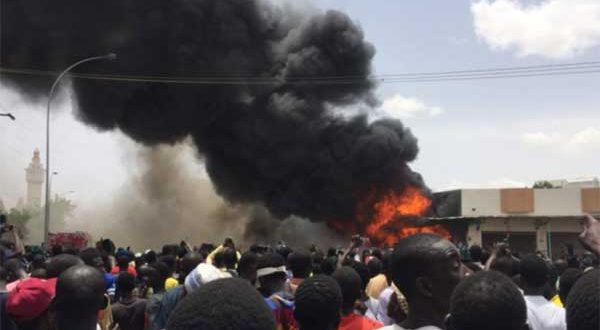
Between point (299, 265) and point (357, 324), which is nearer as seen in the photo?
point (357, 324)

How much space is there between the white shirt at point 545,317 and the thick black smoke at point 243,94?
24967mm

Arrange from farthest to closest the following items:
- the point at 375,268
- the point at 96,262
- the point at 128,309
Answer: the point at 375,268 < the point at 96,262 < the point at 128,309

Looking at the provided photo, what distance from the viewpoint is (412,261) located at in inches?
105

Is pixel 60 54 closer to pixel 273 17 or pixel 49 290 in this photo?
pixel 273 17

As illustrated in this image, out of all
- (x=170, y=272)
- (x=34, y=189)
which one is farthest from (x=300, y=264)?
(x=34, y=189)

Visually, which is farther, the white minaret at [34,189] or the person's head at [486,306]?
the white minaret at [34,189]

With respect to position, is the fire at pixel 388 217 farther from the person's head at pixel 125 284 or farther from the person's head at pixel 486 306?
the person's head at pixel 486 306

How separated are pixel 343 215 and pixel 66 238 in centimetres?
1312

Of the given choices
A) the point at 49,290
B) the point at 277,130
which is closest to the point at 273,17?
the point at 277,130

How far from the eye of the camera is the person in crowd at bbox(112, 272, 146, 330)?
17.6 ft

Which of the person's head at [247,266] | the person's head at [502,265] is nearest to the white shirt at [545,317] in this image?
the person's head at [502,265]

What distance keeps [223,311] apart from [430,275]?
4.11 ft

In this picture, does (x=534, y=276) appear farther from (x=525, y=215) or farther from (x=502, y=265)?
(x=525, y=215)

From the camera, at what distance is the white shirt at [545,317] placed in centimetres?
406
